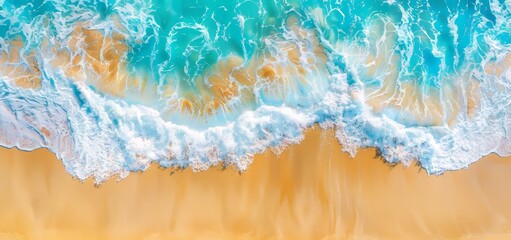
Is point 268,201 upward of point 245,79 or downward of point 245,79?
downward

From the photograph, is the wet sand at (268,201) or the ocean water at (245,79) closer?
the wet sand at (268,201)

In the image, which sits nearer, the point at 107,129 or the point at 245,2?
the point at 107,129

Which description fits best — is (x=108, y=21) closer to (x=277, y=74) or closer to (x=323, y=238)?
(x=277, y=74)

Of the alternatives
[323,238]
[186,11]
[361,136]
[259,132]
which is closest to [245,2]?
[186,11]

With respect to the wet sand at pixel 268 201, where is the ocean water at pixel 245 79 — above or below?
above
